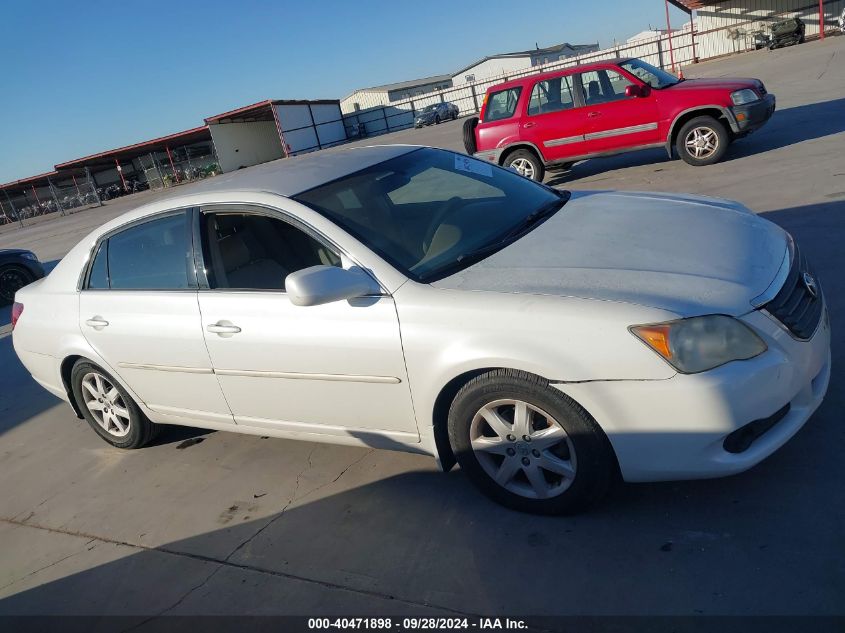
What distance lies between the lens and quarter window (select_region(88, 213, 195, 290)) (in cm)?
371

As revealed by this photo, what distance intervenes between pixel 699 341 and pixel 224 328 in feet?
7.34

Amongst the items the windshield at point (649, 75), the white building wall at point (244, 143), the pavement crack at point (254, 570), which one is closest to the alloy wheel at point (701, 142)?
the windshield at point (649, 75)

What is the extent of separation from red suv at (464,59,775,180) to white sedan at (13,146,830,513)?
6364 mm

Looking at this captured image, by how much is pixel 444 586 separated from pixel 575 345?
3.53ft

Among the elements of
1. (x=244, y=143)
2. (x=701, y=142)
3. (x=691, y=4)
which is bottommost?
(x=701, y=142)

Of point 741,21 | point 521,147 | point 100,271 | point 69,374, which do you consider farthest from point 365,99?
point 100,271

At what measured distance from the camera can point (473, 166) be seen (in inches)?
166

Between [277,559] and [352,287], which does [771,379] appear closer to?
[352,287]

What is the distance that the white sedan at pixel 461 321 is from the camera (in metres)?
2.48

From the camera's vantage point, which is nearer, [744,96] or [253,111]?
[744,96]

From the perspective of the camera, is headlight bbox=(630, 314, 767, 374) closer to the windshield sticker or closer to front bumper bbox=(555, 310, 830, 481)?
front bumper bbox=(555, 310, 830, 481)

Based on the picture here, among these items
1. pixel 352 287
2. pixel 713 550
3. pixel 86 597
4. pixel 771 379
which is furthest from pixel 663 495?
pixel 86 597

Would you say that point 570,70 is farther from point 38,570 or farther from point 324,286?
point 38,570

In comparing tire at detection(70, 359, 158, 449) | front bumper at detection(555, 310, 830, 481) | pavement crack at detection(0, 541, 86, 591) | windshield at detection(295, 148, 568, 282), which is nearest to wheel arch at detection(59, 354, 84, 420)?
tire at detection(70, 359, 158, 449)
